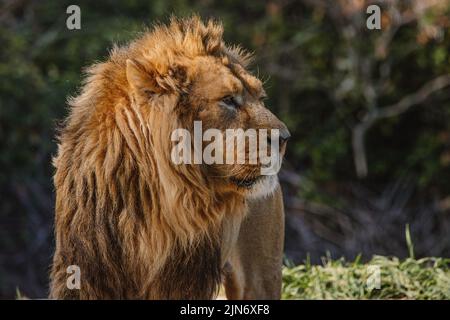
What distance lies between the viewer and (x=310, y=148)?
Result: 10.4m

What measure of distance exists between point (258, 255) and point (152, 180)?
2.80ft

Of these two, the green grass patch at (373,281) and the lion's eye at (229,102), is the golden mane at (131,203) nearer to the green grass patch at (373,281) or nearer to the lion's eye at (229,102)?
the lion's eye at (229,102)

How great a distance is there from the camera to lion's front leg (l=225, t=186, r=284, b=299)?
4.55 m

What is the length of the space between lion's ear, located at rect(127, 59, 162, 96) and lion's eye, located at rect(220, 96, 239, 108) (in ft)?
0.83

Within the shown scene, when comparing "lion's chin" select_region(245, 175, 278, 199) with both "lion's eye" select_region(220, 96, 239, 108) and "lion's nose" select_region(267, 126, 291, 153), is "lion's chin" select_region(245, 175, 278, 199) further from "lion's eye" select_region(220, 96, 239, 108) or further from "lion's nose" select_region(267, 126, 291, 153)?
"lion's eye" select_region(220, 96, 239, 108)

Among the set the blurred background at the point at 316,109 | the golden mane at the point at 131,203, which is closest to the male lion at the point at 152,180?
the golden mane at the point at 131,203

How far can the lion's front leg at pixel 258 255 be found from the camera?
179 inches

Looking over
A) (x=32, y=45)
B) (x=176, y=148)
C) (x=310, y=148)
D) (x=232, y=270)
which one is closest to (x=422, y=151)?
(x=310, y=148)

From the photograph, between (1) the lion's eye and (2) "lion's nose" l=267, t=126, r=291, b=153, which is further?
(1) the lion's eye

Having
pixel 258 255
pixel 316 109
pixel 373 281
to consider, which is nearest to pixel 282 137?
pixel 258 255

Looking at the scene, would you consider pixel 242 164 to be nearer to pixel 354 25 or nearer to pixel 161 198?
pixel 161 198

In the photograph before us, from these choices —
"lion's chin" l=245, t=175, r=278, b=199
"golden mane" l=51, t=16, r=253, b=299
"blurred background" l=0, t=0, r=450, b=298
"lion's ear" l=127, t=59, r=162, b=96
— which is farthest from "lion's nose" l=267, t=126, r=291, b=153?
"blurred background" l=0, t=0, r=450, b=298

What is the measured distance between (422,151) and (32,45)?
397cm

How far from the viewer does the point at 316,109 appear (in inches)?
420
